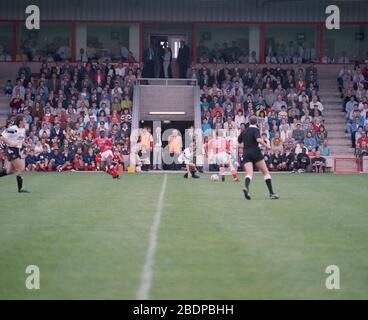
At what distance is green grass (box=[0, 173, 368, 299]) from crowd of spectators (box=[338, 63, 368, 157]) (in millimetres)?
13319

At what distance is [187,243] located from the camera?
1141 centimetres

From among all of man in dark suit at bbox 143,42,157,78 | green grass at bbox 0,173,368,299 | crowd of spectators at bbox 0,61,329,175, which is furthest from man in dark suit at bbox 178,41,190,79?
green grass at bbox 0,173,368,299

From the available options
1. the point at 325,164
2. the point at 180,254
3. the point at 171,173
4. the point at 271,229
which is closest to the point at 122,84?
the point at 171,173

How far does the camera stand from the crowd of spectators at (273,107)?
105ft

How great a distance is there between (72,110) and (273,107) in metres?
8.54

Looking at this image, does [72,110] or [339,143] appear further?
[339,143]

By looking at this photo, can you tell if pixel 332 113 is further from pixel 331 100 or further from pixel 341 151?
pixel 341 151

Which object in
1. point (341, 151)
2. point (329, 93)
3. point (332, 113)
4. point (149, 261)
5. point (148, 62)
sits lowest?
point (149, 261)

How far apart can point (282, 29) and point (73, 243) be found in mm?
31927

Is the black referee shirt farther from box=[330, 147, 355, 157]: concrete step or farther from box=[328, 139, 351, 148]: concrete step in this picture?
box=[328, 139, 351, 148]: concrete step

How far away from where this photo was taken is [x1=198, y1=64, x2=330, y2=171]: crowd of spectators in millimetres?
32094

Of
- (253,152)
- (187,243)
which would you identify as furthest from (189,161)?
(187,243)

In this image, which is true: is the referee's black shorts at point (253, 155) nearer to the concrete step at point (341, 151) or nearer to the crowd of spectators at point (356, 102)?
the crowd of spectators at point (356, 102)

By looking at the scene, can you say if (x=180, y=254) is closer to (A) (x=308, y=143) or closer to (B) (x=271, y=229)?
(B) (x=271, y=229)
